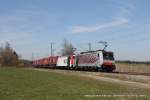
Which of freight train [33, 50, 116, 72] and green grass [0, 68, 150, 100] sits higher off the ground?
freight train [33, 50, 116, 72]

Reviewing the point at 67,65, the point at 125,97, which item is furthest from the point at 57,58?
the point at 125,97

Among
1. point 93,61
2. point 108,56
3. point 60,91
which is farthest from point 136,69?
point 60,91

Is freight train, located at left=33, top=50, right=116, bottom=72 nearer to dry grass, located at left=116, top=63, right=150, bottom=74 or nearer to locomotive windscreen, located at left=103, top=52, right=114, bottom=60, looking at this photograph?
locomotive windscreen, located at left=103, top=52, right=114, bottom=60

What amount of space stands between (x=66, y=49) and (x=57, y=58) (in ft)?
217

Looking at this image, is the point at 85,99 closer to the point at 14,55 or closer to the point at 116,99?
the point at 116,99

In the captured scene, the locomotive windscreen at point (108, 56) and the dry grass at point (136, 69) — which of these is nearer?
the locomotive windscreen at point (108, 56)

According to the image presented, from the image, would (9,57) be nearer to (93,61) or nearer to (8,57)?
(8,57)

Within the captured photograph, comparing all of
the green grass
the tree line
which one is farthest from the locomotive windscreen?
the tree line

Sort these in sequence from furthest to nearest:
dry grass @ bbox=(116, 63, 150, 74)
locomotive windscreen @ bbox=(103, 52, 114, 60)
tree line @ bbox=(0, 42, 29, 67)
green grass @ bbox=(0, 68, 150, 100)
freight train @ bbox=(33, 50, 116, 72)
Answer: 1. tree line @ bbox=(0, 42, 29, 67)
2. dry grass @ bbox=(116, 63, 150, 74)
3. locomotive windscreen @ bbox=(103, 52, 114, 60)
4. freight train @ bbox=(33, 50, 116, 72)
5. green grass @ bbox=(0, 68, 150, 100)

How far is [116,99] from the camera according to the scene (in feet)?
52.0

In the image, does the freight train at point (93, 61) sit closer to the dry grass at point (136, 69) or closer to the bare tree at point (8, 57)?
the dry grass at point (136, 69)

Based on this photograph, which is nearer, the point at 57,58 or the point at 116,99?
the point at 116,99

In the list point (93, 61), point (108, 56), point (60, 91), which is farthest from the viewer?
point (93, 61)

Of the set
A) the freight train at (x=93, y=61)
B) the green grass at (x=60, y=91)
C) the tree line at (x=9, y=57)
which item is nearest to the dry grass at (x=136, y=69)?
the freight train at (x=93, y=61)
